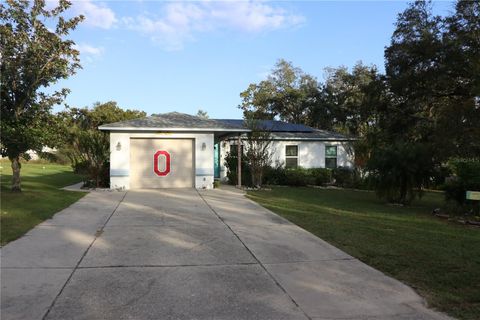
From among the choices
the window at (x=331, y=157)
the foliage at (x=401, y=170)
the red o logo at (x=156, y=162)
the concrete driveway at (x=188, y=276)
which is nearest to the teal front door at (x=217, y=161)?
the red o logo at (x=156, y=162)

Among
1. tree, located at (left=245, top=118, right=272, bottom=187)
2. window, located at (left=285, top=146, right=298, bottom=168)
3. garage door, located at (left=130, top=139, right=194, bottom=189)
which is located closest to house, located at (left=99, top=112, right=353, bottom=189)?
garage door, located at (left=130, top=139, right=194, bottom=189)

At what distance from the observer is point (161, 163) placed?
1930 cm

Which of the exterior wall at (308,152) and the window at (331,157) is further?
the window at (331,157)

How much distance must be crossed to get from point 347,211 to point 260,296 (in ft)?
26.7

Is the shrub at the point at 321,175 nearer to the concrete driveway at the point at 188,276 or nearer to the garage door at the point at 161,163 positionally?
the garage door at the point at 161,163

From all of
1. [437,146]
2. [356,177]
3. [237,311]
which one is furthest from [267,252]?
[356,177]

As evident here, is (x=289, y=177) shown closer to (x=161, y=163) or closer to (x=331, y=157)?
(x=331, y=157)

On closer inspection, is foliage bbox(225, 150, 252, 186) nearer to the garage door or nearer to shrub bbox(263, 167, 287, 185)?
shrub bbox(263, 167, 287, 185)

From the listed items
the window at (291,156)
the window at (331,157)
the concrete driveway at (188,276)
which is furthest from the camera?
the window at (331,157)

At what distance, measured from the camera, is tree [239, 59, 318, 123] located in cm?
4328

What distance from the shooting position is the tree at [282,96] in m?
43.3

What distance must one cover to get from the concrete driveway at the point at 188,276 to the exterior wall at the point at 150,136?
28.2 feet

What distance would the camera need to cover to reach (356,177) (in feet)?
79.0

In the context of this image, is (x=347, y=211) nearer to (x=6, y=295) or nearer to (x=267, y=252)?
(x=267, y=252)
